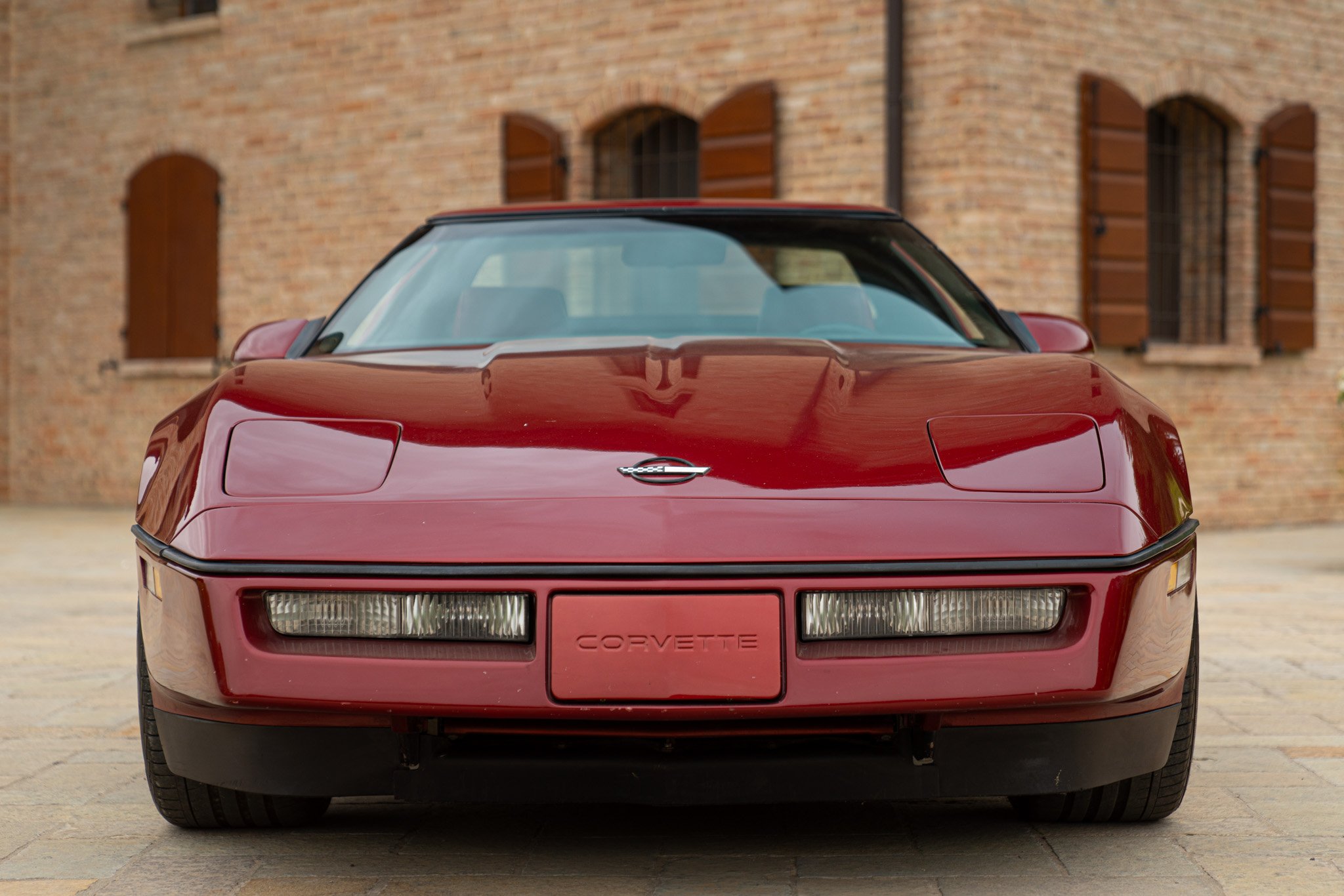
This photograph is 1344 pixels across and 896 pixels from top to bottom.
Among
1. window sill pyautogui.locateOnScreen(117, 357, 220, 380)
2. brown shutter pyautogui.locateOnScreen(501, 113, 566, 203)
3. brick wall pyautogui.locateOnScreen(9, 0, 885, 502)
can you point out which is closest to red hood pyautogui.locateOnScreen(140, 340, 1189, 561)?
brick wall pyautogui.locateOnScreen(9, 0, 885, 502)

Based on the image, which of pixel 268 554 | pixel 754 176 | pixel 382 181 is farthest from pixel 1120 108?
pixel 268 554

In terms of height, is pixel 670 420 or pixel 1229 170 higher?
pixel 1229 170

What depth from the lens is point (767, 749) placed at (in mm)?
2539

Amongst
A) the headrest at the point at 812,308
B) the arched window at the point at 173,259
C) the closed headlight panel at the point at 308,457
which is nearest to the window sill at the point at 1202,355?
the arched window at the point at 173,259

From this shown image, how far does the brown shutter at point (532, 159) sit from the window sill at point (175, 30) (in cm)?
342

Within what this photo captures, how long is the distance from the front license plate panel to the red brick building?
899 cm

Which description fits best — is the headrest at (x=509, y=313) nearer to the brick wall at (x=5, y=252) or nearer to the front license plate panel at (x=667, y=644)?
the front license plate panel at (x=667, y=644)

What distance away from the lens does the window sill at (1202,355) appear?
11.8 metres

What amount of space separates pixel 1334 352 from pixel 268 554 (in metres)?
12.1

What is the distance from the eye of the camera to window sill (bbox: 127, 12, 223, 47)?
47.7 ft

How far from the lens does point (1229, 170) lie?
492 inches

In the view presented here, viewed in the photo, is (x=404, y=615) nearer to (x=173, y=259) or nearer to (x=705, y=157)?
(x=705, y=157)

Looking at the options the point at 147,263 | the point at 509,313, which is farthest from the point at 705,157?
the point at 509,313

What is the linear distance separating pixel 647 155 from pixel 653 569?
10.7 meters
